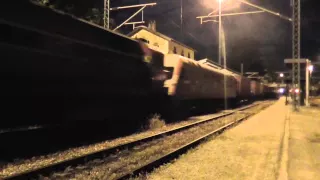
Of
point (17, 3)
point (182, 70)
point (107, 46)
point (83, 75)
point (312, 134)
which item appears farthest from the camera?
point (182, 70)

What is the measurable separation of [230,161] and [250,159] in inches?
25.8

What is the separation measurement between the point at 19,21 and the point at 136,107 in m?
6.77

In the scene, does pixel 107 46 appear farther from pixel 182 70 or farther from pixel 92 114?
pixel 182 70

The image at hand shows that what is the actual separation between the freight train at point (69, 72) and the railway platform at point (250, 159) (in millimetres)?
3512

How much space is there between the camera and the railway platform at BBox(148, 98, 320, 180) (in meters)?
7.07

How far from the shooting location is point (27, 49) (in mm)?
8773

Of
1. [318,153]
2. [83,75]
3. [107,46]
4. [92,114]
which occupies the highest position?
[107,46]

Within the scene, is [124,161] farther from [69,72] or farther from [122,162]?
[69,72]

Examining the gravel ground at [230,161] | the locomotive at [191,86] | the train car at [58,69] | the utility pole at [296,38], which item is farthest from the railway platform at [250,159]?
the utility pole at [296,38]

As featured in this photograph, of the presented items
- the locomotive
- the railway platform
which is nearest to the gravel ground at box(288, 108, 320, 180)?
the railway platform

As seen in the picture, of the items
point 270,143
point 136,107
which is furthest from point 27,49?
point 270,143

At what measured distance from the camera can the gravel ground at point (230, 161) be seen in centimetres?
705

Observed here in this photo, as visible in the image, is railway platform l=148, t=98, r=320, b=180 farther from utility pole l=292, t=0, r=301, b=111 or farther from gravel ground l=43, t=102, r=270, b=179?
utility pole l=292, t=0, r=301, b=111

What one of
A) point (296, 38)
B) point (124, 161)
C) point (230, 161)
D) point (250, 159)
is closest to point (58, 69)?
point (124, 161)
